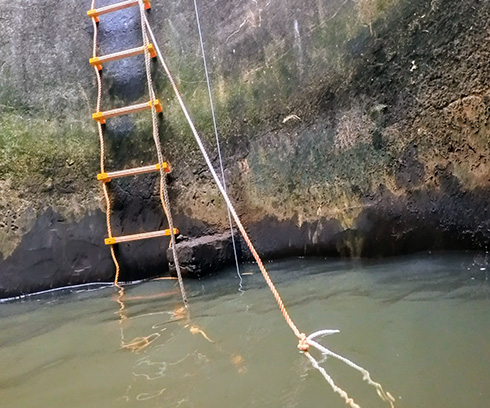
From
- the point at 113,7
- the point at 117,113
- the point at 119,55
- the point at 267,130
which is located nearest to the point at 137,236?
the point at 117,113

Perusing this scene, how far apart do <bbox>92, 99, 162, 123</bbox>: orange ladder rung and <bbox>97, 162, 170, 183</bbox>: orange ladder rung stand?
50cm

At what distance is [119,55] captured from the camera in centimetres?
413

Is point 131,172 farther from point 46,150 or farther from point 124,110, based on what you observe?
point 46,150

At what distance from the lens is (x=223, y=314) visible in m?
2.55

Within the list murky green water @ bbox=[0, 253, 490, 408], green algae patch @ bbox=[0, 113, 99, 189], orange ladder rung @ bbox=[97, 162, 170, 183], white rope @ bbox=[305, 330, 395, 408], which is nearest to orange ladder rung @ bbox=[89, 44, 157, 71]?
green algae patch @ bbox=[0, 113, 99, 189]

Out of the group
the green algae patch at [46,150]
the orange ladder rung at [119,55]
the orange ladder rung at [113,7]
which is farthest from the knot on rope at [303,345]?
the orange ladder rung at [113,7]

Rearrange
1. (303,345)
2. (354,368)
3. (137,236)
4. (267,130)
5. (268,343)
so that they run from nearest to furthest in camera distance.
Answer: (354,368) < (303,345) < (268,343) < (267,130) < (137,236)

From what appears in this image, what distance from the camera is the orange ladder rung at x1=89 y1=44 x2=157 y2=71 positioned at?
408 centimetres

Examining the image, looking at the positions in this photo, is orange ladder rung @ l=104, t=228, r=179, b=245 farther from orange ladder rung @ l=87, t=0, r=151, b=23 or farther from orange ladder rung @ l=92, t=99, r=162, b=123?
Answer: orange ladder rung @ l=87, t=0, r=151, b=23

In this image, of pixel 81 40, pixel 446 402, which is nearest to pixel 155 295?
pixel 446 402

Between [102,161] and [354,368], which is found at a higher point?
[102,161]

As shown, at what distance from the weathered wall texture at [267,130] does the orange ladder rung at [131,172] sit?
0.08 m

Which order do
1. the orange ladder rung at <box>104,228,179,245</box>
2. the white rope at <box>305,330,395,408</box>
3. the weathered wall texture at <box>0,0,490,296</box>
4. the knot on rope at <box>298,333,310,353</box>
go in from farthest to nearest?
the orange ladder rung at <box>104,228,179,245</box> < the weathered wall texture at <box>0,0,490,296</box> < the knot on rope at <box>298,333,310,353</box> < the white rope at <box>305,330,395,408</box>

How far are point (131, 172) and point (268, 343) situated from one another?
2.44 metres
